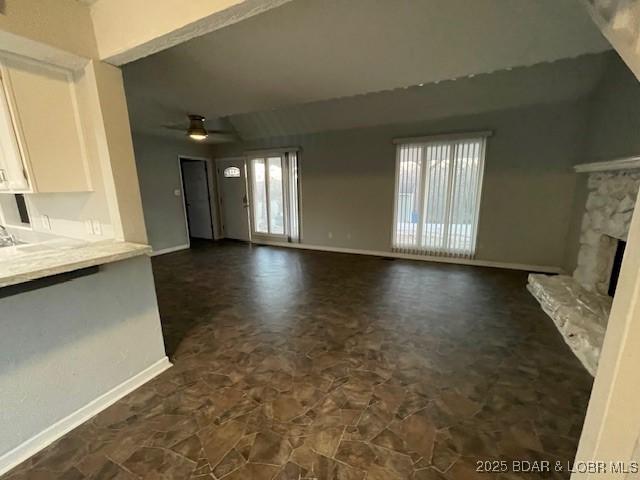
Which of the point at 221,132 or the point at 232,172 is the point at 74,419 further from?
the point at 232,172

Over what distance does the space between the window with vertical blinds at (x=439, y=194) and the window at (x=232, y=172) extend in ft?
13.0

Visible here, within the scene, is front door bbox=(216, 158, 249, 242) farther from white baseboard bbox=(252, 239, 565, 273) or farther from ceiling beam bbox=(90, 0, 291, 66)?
ceiling beam bbox=(90, 0, 291, 66)

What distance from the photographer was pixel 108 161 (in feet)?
5.47

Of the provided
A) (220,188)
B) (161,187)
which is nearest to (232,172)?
(220,188)

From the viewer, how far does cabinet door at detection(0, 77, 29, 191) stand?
4.82 ft

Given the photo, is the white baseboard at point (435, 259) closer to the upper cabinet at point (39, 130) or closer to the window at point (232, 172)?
the window at point (232, 172)

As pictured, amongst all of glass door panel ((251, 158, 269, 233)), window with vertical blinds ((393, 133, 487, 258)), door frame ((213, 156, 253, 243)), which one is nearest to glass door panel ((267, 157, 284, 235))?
glass door panel ((251, 158, 269, 233))

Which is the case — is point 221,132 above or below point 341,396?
above

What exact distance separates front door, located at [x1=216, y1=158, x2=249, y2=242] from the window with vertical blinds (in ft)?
12.6

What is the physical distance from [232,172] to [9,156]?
532cm

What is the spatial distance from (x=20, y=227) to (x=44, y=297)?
185 centimetres

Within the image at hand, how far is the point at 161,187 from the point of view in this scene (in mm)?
5570

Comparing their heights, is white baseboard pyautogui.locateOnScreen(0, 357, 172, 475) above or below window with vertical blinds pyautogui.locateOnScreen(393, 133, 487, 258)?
below

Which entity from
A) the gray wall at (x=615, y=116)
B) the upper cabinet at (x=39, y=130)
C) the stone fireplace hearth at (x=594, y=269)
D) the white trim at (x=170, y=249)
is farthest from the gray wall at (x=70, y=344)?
the gray wall at (x=615, y=116)
